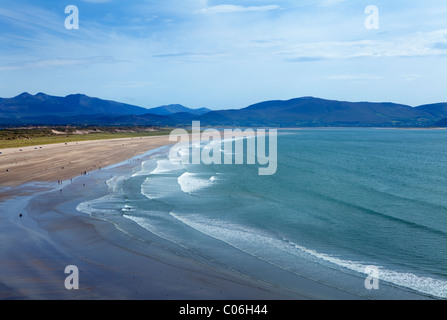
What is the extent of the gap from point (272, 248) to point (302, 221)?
185 inches

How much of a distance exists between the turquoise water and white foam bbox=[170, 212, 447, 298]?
0.04 meters

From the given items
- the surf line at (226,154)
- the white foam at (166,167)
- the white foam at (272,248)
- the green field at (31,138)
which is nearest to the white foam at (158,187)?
the white foam at (166,167)

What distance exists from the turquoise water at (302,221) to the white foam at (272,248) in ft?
0.12

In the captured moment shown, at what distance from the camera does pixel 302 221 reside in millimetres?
19281

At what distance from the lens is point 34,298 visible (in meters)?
10.0

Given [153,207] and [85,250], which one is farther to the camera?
[153,207]

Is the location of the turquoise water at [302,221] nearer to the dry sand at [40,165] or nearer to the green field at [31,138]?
the dry sand at [40,165]

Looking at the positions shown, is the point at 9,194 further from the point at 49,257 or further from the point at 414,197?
the point at 414,197

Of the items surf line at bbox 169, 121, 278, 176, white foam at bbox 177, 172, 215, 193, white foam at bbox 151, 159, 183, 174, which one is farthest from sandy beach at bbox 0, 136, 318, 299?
surf line at bbox 169, 121, 278, 176

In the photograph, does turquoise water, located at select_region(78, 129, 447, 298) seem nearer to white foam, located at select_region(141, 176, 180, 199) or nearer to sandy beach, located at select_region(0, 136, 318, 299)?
white foam, located at select_region(141, 176, 180, 199)

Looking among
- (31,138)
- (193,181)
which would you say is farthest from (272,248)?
(31,138)

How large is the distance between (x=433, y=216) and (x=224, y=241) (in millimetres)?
11729

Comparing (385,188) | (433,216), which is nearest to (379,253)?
(433,216)

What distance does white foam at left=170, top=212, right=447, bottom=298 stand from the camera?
1181 cm
